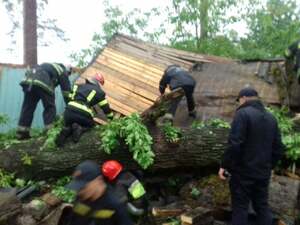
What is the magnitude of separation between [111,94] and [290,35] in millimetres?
8926

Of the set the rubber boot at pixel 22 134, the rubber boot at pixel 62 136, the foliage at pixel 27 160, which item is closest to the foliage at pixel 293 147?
the rubber boot at pixel 62 136

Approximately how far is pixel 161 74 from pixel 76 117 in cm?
321

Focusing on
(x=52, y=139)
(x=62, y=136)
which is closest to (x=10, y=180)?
(x=52, y=139)

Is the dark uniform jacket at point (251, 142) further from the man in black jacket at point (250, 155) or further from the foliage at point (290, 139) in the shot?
the foliage at point (290, 139)

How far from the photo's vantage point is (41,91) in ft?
25.3

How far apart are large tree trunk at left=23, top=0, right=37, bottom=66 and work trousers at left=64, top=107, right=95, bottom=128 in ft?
28.4

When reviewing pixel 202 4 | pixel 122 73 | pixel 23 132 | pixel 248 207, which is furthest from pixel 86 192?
pixel 202 4

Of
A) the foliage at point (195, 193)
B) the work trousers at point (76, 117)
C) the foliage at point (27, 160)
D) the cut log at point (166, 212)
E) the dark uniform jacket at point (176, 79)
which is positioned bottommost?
the cut log at point (166, 212)

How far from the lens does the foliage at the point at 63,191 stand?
602cm

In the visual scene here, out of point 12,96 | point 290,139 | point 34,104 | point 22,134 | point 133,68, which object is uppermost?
point 133,68

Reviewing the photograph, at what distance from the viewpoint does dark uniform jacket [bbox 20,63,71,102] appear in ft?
25.2

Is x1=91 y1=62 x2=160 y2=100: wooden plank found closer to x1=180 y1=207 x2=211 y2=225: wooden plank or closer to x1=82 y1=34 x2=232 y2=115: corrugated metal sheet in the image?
x1=82 y1=34 x2=232 y2=115: corrugated metal sheet

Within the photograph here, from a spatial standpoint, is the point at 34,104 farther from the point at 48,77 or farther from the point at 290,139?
the point at 290,139

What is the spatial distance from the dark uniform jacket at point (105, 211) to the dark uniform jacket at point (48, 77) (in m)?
4.48
